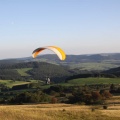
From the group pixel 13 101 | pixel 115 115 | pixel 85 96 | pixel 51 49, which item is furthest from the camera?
pixel 13 101

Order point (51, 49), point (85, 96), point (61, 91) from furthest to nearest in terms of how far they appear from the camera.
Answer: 1. point (61, 91)
2. point (85, 96)
3. point (51, 49)

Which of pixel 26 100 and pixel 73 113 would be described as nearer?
pixel 73 113

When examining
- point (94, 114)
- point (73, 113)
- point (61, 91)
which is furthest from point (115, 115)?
point (61, 91)

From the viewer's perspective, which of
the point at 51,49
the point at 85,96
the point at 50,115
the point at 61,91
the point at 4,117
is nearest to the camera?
the point at 51,49

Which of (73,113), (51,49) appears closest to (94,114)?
(73,113)

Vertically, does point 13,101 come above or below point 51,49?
below

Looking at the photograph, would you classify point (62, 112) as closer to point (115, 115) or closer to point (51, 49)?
point (115, 115)

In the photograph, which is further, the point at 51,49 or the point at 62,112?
the point at 62,112

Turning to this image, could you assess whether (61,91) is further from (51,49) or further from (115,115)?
Result: (51,49)

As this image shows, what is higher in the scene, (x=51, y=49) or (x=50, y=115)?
(x=51, y=49)
